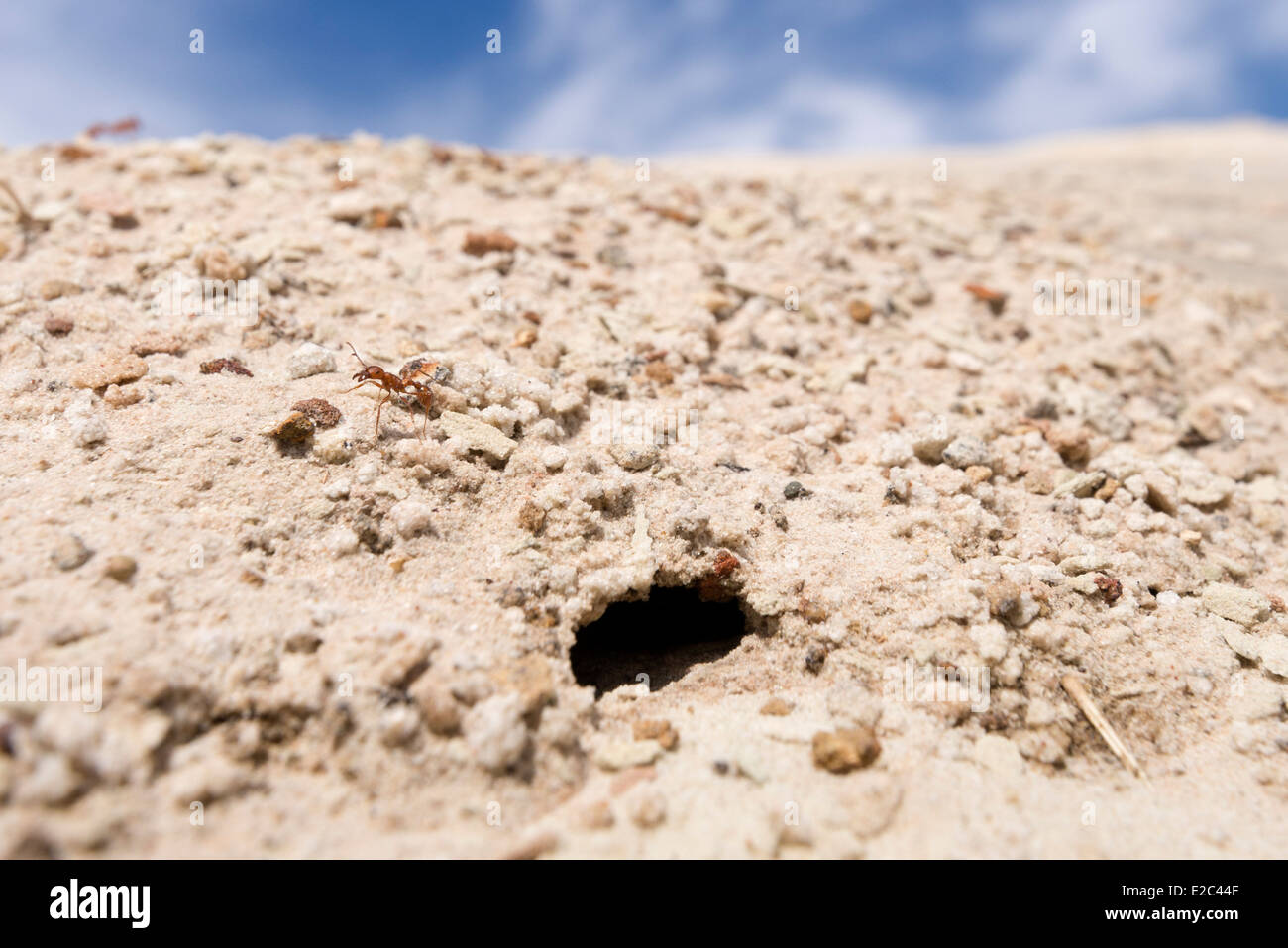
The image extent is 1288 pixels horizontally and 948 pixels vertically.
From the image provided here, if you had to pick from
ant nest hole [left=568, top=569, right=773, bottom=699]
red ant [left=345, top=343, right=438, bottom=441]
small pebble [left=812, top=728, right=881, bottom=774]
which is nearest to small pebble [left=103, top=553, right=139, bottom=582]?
red ant [left=345, top=343, right=438, bottom=441]

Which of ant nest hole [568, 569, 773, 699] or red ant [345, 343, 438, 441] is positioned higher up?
red ant [345, 343, 438, 441]

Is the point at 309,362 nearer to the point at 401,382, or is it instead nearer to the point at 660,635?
the point at 401,382

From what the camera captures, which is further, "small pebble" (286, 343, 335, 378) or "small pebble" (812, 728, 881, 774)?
"small pebble" (286, 343, 335, 378)

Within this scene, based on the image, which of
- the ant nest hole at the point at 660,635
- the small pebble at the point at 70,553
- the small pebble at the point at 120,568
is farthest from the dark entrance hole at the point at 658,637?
the small pebble at the point at 70,553

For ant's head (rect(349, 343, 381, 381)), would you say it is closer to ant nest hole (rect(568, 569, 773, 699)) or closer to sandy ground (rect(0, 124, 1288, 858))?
sandy ground (rect(0, 124, 1288, 858))

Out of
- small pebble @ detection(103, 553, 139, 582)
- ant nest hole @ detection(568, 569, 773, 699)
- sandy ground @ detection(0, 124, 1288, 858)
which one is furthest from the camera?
ant nest hole @ detection(568, 569, 773, 699)
